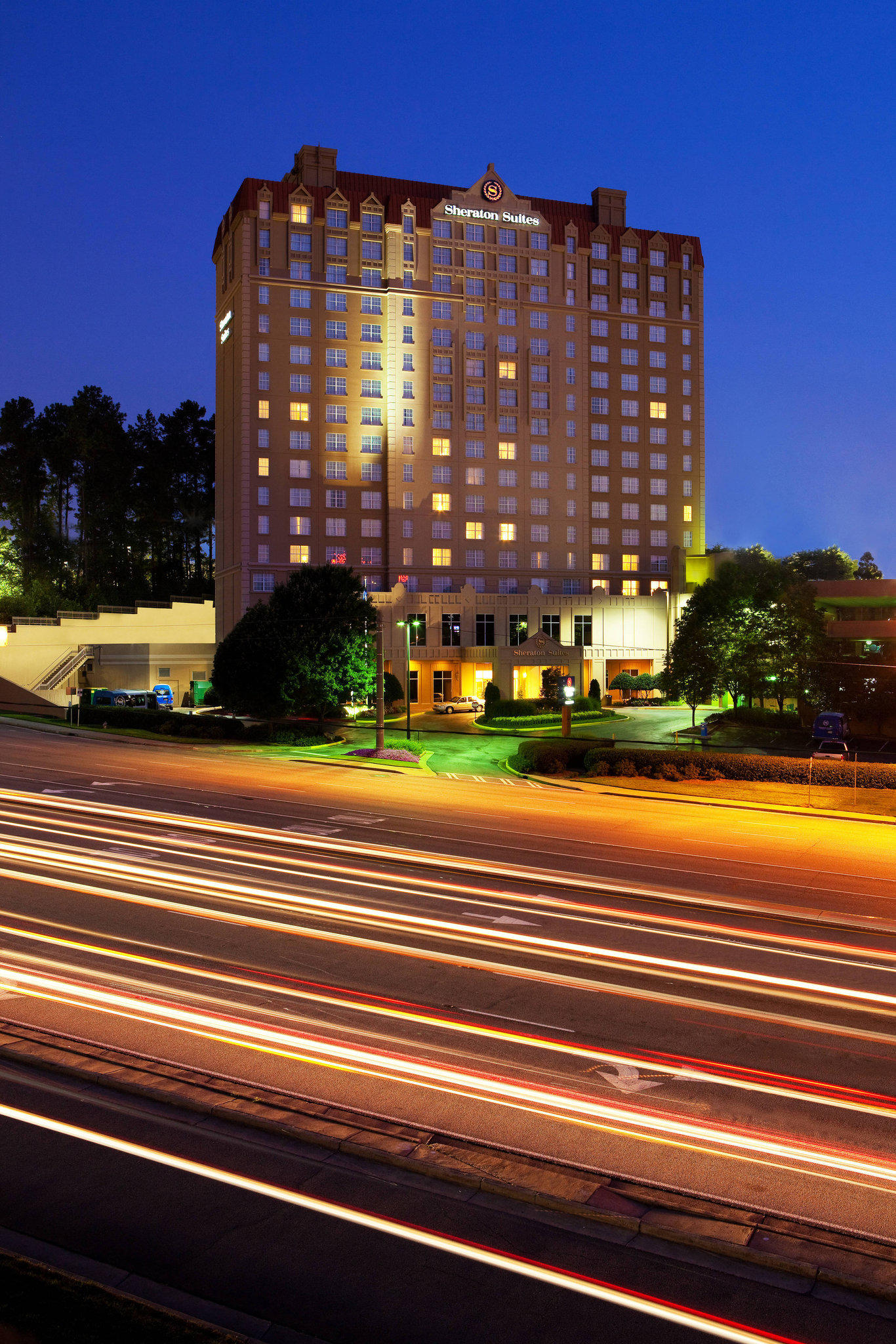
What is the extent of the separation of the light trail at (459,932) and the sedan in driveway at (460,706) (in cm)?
4874

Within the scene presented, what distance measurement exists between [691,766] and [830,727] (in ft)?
46.3

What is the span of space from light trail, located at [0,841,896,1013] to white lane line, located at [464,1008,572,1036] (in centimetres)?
305

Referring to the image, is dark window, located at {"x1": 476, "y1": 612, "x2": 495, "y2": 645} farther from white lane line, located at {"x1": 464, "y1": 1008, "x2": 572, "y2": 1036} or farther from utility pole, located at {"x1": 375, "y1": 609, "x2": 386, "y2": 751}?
white lane line, located at {"x1": 464, "y1": 1008, "x2": 572, "y2": 1036}

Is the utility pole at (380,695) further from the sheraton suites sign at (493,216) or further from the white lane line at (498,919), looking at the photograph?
the sheraton suites sign at (493,216)

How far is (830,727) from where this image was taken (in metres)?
50.8

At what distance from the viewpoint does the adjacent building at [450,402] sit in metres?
81.2

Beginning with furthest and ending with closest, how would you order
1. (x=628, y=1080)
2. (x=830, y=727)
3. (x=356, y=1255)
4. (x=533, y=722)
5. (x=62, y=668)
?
1. (x=62, y=668)
2. (x=533, y=722)
3. (x=830, y=727)
4. (x=628, y=1080)
5. (x=356, y=1255)

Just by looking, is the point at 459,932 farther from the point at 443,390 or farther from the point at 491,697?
the point at 443,390

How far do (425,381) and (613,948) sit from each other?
73.4m

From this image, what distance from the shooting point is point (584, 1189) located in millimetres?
9617

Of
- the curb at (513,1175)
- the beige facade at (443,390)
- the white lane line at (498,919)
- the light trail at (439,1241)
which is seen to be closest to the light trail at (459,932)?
the white lane line at (498,919)

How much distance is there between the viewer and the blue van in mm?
50562

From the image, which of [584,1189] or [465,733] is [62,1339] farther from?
[465,733]

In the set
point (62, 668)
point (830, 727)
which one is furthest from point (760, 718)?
point (62, 668)
